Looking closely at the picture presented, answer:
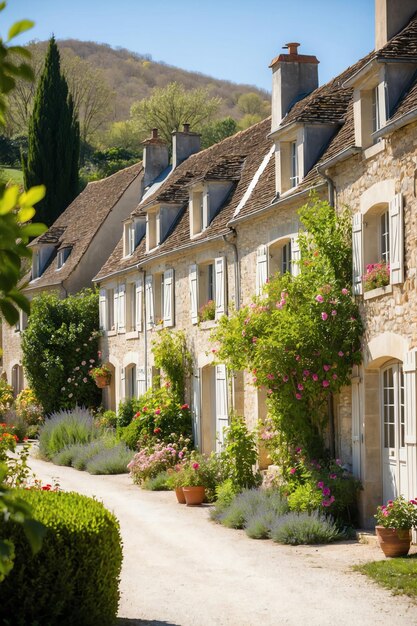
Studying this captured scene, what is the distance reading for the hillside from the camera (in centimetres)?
11325

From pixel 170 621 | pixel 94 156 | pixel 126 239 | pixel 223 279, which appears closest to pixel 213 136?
pixel 94 156

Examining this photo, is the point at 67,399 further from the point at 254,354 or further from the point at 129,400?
the point at 254,354

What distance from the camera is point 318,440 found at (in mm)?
14125

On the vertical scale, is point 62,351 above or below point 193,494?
above

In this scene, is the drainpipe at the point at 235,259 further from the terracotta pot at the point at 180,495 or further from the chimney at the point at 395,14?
the chimney at the point at 395,14

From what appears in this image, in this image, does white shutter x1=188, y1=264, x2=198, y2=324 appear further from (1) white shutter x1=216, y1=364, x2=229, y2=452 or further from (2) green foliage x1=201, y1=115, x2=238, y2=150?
(2) green foliage x1=201, y1=115, x2=238, y2=150

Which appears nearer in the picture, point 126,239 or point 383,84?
point 383,84

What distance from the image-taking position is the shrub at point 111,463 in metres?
20.6

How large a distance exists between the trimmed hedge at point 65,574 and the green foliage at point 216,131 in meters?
51.3

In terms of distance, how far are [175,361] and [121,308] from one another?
206 inches

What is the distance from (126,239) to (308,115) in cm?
1146

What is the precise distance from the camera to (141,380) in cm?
2366

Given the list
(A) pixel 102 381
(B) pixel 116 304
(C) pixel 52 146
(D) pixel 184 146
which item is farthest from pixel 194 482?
(C) pixel 52 146

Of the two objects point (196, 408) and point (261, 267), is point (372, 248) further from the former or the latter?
point (196, 408)
